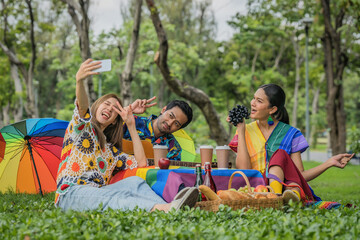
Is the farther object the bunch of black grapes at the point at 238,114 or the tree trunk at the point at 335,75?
the tree trunk at the point at 335,75

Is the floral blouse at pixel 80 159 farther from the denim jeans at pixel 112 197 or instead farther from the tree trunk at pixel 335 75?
the tree trunk at pixel 335 75

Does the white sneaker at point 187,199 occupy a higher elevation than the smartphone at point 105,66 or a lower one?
lower

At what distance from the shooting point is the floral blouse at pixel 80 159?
14.6 feet

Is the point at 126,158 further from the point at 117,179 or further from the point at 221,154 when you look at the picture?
the point at 221,154

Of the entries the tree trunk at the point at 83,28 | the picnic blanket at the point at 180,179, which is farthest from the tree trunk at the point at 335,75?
the picnic blanket at the point at 180,179

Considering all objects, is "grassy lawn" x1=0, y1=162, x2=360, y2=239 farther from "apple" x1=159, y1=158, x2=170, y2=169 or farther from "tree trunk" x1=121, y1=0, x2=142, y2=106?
"tree trunk" x1=121, y1=0, x2=142, y2=106

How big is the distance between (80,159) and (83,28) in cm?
923

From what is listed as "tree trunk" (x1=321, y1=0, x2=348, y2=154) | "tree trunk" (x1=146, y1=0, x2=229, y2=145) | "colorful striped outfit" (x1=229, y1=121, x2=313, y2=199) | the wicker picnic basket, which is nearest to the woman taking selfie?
the wicker picnic basket

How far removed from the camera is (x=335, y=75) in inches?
634

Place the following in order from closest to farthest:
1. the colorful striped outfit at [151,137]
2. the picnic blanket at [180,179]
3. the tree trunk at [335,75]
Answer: the picnic blanket at [180,179] < the colorful striped outfit at [151,137] < the tree trunk at [335,75]

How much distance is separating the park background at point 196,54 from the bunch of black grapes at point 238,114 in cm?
457

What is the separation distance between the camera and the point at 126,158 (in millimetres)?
5027

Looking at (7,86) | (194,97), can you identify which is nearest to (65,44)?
(7,86)

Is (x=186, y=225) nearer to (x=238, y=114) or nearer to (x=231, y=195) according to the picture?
(x=231, y=195)
